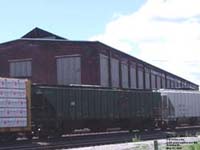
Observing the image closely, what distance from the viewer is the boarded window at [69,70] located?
191 ft

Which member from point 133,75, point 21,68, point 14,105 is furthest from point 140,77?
point 14,105

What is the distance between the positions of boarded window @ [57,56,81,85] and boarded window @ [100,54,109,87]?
2490mm

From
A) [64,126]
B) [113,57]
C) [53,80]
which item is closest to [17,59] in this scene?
[53,80]

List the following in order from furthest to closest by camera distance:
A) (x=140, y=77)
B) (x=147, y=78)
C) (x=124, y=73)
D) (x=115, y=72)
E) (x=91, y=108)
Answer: (x=147, y=78) < (x=140, y=77) < (x=124, y=73) < (x=115, y=72) < (x=91, y=108)

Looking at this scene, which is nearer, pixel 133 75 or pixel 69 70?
pixel 69 70

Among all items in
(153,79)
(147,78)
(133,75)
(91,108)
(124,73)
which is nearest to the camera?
(91,108)

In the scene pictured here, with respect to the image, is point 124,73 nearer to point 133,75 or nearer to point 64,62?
point 133,75

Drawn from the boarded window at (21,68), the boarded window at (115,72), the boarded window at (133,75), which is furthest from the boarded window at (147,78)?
the boarded window at (21,68)

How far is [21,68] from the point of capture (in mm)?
62250

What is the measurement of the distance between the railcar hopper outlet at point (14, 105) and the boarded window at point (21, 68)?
1308 inches

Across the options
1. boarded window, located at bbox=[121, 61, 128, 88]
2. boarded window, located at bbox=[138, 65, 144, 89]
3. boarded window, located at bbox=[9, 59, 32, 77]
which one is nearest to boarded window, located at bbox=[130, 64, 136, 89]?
boarded window, located at bbox=[138, 65, 144, 89]

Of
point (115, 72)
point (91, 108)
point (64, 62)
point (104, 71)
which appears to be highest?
point (64, 62)

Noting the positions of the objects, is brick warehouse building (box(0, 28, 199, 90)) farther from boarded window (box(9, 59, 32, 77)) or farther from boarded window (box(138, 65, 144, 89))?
boarded window (box(138, 65, 144, 89))

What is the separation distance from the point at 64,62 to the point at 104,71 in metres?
4.67
